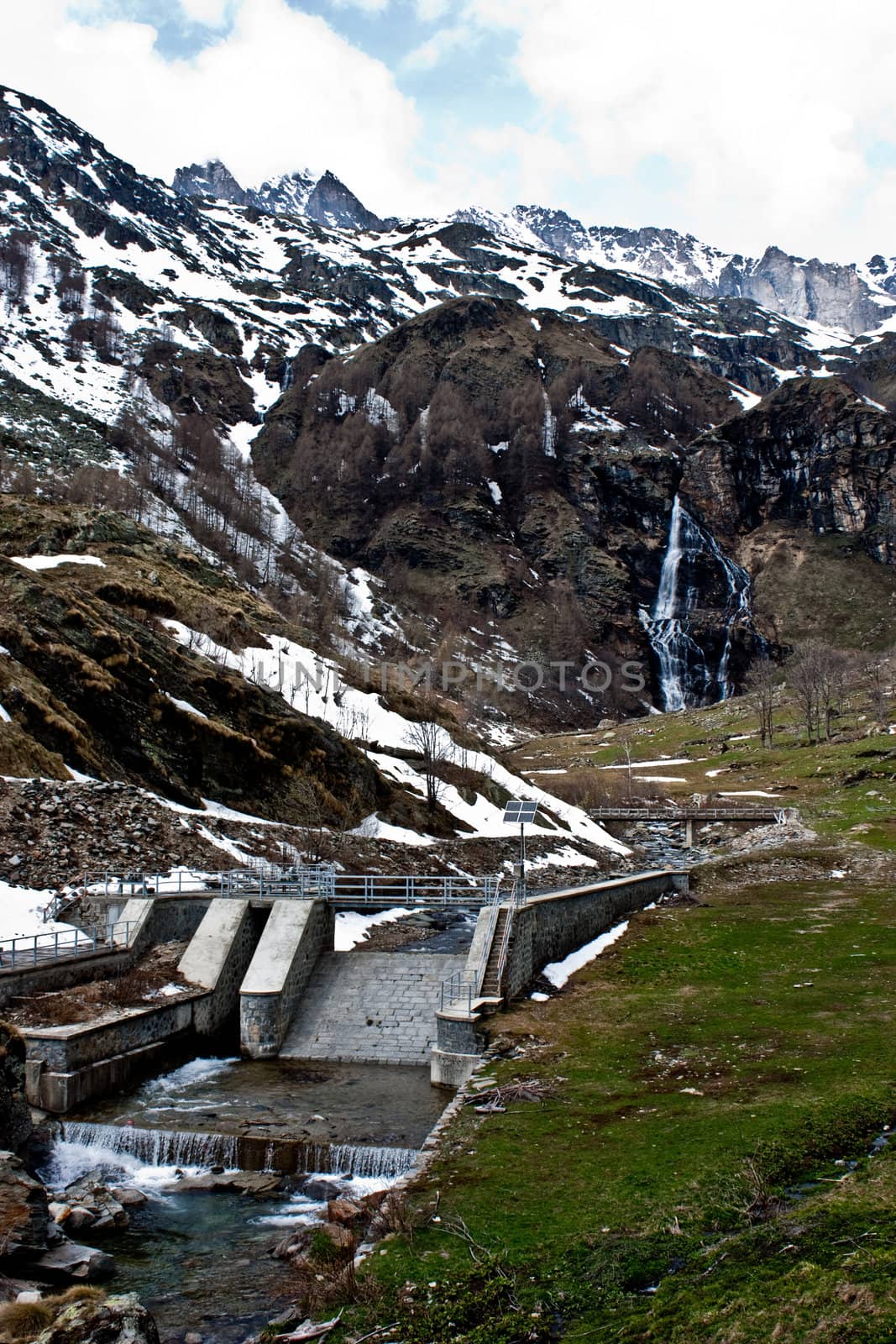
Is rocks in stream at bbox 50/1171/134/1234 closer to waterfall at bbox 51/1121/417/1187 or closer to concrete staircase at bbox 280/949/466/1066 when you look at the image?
waterfall at bbox 51/1121/417/1187

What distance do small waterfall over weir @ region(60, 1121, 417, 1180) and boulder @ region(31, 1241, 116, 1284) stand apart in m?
4.21

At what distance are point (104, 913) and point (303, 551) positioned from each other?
427 feet

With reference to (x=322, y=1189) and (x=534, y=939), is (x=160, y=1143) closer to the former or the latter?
(x=322, y=1189)

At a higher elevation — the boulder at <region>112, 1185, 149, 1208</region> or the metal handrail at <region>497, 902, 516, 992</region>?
the metal handrail at <region>497, 902, 516, 992</region>

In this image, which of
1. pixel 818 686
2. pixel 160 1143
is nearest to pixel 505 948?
pixel 160 1143

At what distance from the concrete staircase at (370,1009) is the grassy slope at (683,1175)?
3328 mm

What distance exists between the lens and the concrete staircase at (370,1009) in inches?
944

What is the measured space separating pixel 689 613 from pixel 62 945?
144319 mm

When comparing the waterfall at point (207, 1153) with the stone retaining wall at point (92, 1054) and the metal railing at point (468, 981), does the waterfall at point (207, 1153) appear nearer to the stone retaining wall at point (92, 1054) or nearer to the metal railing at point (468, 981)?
the stone retaining wall at point (92, 1054)

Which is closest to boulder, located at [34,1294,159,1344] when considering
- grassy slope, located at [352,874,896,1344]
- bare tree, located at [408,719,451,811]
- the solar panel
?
grassy slope, located at [352,874,896,1344]

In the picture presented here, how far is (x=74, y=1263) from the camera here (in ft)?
41.7

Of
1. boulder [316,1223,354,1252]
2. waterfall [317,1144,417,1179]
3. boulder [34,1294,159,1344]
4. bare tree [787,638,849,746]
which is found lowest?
waterfall [317,1144,417,1179]

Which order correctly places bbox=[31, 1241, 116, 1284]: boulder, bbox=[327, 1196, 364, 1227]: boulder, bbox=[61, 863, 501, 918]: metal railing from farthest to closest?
bbox=[61, 863, 501, 918]: metal railing
bbox=[327, 1196, 364, 1227]: boulder
bbox=[31, 1241, 116, 1284]: boulder

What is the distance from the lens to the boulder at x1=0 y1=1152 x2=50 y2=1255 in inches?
490
